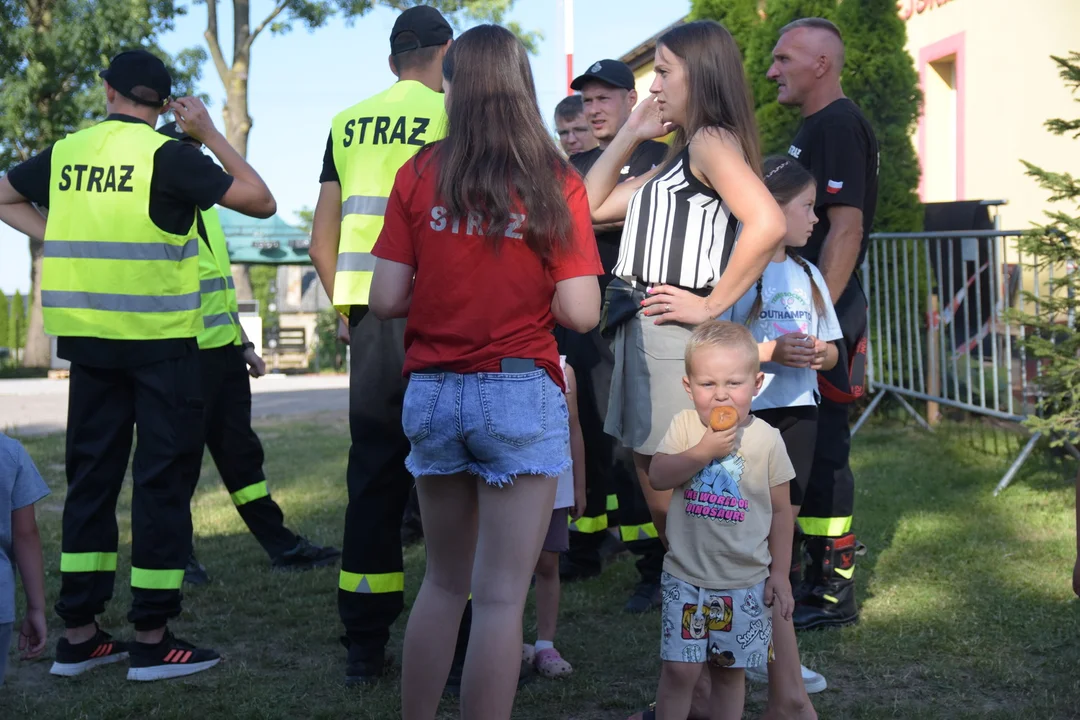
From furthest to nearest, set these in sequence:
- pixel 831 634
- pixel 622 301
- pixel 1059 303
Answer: pixel 1059 303
pixel 831 634
pixel 622 301

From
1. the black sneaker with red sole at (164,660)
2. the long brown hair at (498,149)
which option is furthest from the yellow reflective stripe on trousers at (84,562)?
the long brown hair at (498,149)

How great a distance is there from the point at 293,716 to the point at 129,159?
6.37ft

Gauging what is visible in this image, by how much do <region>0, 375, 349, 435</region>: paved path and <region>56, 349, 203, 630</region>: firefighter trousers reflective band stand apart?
802 centimetres

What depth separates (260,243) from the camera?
68.0 feet

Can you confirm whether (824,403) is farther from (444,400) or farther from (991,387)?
(991,387)

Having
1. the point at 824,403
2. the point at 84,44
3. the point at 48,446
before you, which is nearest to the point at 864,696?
the point at 824,403

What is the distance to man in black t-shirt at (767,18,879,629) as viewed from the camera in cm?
433

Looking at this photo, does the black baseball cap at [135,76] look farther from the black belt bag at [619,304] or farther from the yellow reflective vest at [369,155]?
the black belt bag at [619,304]

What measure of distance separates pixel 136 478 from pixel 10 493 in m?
1.43

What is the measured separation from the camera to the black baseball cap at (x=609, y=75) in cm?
513

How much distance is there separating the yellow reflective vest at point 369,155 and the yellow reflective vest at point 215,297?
1.73 m

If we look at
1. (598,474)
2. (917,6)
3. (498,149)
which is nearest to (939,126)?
(917,6)

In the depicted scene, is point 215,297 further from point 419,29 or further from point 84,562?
point 419,29

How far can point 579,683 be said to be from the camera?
3.93 m
